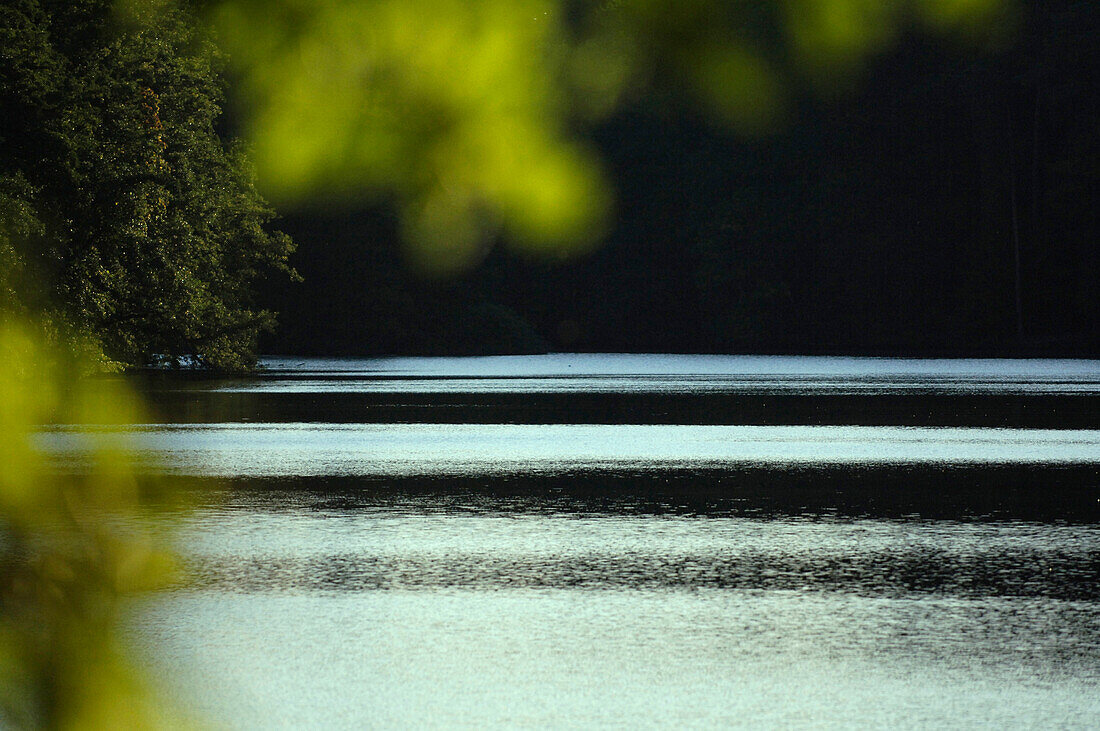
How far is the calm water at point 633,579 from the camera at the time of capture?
662 centimetres

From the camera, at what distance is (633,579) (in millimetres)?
9828

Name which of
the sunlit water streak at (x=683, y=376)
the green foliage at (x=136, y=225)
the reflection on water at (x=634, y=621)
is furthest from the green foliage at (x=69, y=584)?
the sunlit water streak at (x=683, y=376)

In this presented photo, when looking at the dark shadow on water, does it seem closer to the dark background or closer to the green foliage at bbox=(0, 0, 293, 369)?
the green foliage at bbox=(0, 0, 293, 369)

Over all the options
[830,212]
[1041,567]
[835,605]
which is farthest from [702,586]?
[830,212]

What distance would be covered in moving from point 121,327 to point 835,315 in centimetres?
5355

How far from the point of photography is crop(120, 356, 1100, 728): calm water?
21.7ft

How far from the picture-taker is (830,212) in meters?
64.1

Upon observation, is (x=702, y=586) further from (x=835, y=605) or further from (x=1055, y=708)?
(x=1055, y=708)

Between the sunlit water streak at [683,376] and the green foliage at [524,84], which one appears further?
the sunlit water streak at [683,376]

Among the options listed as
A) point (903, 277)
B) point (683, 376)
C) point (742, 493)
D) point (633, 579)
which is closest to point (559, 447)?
point (742, 493)

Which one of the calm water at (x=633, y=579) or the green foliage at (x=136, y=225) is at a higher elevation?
the green foliage at (x=136, y=225)

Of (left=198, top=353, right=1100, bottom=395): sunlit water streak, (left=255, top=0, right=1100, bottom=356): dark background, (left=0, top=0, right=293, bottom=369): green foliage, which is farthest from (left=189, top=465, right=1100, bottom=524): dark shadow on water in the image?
(left=255, top=0, right=1100, bottom=356): dark background

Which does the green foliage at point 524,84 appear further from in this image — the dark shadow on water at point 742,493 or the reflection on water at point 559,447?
the reflection on water at point 559,447

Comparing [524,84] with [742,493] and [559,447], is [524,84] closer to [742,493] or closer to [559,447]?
[742,493]
